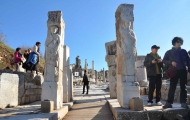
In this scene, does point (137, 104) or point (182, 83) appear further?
point (182, 83)

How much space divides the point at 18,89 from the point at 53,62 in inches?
87.0

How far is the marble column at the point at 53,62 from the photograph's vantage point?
197 inches

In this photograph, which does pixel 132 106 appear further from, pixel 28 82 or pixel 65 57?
pixel 28 82

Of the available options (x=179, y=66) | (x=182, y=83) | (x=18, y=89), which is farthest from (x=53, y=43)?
(x=182, y=83)

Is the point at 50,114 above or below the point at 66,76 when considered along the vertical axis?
below

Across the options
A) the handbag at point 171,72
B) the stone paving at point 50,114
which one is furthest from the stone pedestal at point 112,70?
the handbag at point 171,72

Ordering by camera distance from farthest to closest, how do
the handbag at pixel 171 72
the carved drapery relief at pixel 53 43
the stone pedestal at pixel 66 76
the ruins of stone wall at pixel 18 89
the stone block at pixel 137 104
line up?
the stone pedestal at pixel 66 76
the ruins of stone wall at pixel 18 89
the carved drapery relief at pixel 53 43
the handbag at pixel 171 72
the stone block at pixel 137 104

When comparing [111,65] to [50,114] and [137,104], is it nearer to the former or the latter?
[137,104]

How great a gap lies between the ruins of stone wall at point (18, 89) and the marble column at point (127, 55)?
141 inches

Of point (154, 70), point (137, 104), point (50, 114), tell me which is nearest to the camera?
point (50, 114)

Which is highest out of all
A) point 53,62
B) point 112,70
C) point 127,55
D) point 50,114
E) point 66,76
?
point 127,55

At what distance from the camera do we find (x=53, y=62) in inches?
203

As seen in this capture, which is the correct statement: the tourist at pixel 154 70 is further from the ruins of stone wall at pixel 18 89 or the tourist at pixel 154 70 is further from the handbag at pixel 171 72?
the ruins of stone wall at pixel 18 89

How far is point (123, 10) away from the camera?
198 inches
